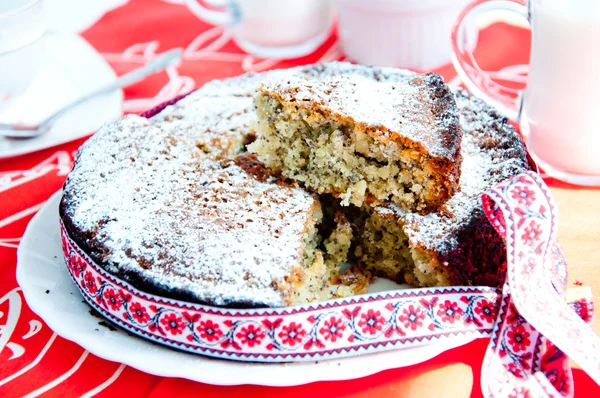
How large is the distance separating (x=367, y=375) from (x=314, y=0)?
1964 millimetres

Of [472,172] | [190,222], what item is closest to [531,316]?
[472,172]

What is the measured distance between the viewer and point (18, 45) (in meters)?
2.55

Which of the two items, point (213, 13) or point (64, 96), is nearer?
point (64, 96)

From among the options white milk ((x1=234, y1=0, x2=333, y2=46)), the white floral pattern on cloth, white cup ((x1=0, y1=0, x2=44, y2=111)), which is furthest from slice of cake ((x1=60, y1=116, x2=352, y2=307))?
white milk ((x1=234, y1=0, x2=333, y2=46))

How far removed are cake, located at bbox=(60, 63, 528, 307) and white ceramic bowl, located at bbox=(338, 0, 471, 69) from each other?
578 mm

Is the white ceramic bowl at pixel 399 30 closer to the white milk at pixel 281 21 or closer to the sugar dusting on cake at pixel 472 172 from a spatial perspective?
the white milk at pixel 281 21

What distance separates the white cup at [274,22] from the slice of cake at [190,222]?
1.03 meters

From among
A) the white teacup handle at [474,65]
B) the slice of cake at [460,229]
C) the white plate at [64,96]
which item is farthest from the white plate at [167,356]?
the white teacup handle at [474,65]

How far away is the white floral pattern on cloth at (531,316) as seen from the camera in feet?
4.71

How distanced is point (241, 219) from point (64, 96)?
4.88ft

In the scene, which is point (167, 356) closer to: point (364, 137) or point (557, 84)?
point (364, 137)

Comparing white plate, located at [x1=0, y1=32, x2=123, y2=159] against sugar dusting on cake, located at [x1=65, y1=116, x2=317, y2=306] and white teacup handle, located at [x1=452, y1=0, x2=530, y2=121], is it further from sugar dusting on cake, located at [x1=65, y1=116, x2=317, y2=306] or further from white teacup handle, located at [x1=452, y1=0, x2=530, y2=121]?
white teacup handle, located at [x1=452, y1=0, x2=530, y2=121]

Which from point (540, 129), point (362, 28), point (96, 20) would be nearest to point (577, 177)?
point (540, 129)

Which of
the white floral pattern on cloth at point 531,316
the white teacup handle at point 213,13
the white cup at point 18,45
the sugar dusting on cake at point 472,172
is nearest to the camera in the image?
the white floral pattern on cloth at point 531,316
